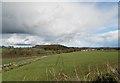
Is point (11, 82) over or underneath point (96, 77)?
underneath

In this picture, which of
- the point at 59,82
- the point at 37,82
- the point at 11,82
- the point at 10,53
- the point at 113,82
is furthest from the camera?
the point at 10,53

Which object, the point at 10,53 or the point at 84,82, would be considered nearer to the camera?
the point at 84,82

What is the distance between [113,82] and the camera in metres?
6.77

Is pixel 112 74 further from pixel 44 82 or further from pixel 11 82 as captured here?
pixel 11 82

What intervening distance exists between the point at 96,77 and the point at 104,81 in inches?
13.2

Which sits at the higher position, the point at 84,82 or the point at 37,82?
the point at 84,82

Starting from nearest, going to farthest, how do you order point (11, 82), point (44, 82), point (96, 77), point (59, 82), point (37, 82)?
point (59, 82), point (96, 77), point (44, 82), point (37, 82), point (11, 82)

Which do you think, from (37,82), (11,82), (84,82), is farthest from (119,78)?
(11,82)

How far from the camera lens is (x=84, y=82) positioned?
6289 millimetres

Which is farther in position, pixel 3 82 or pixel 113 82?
pixel 3 82

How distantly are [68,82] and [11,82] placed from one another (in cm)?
721

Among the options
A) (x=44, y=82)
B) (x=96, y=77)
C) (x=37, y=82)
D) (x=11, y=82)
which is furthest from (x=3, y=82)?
(x=96, y=77)

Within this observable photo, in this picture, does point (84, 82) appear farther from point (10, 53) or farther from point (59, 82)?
point (10, 53)

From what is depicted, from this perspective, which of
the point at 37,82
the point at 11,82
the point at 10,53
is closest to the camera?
the point at 37,82
